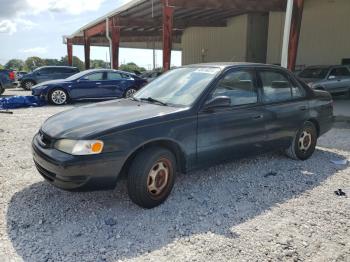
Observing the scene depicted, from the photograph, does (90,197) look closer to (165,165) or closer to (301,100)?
(165,165)

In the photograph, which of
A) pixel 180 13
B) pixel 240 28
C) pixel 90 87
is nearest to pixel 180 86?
pixel 90 87

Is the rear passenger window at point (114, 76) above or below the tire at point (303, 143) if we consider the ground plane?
above

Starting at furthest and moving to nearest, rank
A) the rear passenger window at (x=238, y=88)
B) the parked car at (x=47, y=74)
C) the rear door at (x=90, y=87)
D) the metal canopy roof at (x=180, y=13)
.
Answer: the parked car at (x=47, y=74), the metal canopy roof at (x=180, y=13), the rear door at (x=90, y=87), the rear passenger window at (x=238, y=88)

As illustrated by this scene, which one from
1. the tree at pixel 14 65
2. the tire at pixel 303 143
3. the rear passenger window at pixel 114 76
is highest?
the rear passenger window at pixel 114 76

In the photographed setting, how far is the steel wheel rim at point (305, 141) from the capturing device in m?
5.50

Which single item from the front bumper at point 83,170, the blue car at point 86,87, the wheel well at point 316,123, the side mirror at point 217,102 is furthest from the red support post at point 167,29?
the front bumper at point 83,170

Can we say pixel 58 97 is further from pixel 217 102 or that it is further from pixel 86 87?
pixel 217 102

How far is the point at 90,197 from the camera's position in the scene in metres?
4.04

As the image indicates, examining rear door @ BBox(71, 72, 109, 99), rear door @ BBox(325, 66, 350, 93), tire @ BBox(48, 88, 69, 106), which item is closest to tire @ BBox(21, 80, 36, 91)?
tire @ BBox(48, 88, 69, 106)

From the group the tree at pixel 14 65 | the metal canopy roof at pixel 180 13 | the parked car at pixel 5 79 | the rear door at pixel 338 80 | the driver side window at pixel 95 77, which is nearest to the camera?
the driver side window at pixel 95 77

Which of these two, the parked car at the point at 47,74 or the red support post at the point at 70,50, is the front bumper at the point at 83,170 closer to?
the parked car at the point at 47,74

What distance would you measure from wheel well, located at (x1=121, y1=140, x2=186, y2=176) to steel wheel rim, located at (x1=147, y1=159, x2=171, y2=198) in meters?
0.18

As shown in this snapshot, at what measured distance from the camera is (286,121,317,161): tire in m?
5.43

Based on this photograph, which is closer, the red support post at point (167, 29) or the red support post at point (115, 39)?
the red support post at point (167, 29)
